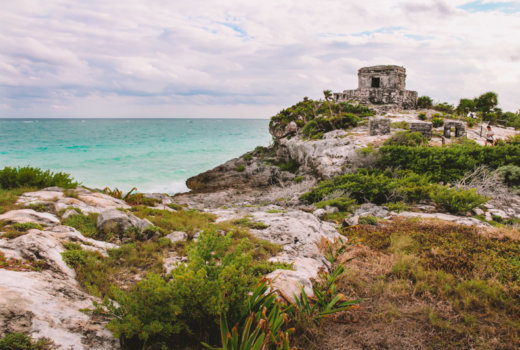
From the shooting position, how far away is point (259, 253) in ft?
18.3

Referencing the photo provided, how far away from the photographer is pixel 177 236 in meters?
6.22

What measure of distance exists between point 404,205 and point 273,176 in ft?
40.2

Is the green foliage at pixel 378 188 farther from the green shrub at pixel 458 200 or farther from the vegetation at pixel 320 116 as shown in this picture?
the vegetation at pixel 320 116

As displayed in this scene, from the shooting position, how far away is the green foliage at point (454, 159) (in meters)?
12.4

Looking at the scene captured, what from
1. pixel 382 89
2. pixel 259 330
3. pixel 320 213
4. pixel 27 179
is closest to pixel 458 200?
pixel 320 213

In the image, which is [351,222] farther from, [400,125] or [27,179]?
[400,125]

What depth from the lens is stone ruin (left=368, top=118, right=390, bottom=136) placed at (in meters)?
18.6

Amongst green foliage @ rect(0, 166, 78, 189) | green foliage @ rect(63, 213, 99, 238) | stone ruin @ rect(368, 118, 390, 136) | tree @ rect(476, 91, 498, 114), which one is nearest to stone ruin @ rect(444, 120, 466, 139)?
stone ruin @ rect(368, 118, 390, 136)

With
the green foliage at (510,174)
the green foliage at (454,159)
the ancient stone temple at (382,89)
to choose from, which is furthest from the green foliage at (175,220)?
the ancient stone temple at (382,89)

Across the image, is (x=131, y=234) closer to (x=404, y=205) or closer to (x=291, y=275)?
(x=291, y=275)

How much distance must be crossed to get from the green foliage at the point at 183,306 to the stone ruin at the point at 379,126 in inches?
701

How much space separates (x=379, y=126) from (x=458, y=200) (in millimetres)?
10103

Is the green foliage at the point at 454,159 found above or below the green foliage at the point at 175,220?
above


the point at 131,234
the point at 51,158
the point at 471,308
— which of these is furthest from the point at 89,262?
the point at 51,158
